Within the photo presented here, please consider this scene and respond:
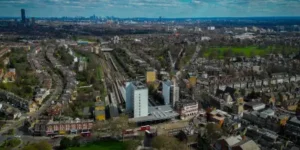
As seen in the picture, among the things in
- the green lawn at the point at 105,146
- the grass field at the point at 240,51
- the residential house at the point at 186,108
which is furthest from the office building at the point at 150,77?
the grass field at the point at 240,51

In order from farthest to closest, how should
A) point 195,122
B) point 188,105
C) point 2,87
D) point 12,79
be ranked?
point 12,79, point 2,87, point 188,105, point 195,122

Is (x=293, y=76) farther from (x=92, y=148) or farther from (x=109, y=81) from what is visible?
(x=92, y=148)

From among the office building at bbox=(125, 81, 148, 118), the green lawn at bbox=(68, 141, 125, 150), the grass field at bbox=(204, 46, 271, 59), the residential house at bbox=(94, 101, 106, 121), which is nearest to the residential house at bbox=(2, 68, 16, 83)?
the residential house at bbox=(94, 101, 106, 121)

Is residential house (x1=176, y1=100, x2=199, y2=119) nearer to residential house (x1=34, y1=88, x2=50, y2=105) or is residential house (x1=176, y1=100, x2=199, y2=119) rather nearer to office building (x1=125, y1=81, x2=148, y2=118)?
office building (x1=125, y1=81, x2=148, y2=118)

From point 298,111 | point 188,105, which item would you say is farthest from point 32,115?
point 298,111

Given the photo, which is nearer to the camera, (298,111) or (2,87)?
(298,111)

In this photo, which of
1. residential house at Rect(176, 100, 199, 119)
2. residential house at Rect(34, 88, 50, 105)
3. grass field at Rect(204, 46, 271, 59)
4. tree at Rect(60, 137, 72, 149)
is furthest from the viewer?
grass field at Rect(204, 46, 271, 59)

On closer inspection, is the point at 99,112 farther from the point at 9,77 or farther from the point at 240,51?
the point at 240,51

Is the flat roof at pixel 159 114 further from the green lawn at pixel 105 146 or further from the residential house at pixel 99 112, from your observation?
the green lawn at pixel 105 146
